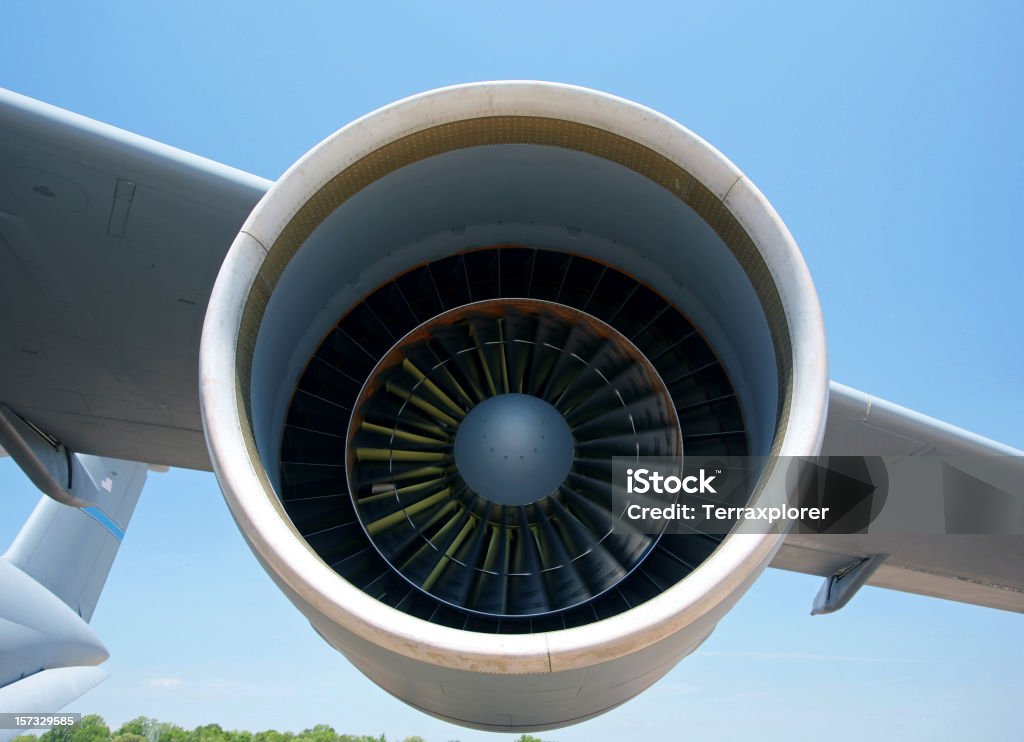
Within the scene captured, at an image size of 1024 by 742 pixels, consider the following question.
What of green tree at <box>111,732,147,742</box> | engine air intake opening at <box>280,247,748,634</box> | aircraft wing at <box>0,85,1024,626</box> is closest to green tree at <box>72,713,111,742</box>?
green tree at <box>111,732,147,742</box>

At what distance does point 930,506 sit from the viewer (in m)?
4.50

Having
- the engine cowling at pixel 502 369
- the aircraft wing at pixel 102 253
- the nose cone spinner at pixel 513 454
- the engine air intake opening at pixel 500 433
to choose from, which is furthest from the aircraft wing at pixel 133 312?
the nose cone spinner at pixel 513 454

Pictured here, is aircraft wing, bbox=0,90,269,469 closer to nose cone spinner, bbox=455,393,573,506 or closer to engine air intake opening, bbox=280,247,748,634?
engine air intake opening, bbox=280,247,748,634

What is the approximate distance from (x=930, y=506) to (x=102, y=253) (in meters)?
5.15

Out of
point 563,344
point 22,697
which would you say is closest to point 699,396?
point 563,344

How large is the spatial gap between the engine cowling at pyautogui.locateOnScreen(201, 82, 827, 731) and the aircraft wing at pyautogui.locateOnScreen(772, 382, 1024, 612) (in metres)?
1.13

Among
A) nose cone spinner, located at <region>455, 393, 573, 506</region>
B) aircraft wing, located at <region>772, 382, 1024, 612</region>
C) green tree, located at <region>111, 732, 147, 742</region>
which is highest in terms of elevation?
aircraft wing, located at <region>772, 382, 1024, 612</region>

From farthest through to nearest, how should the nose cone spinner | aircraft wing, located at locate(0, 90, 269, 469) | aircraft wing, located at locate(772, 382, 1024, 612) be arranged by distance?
aircraft wing, located at locate(772, 382, 1024, 612) < the nose cone spinner < aircraft wing, located at locate(0, 90, 269, 469)

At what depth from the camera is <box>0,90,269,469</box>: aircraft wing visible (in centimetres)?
321

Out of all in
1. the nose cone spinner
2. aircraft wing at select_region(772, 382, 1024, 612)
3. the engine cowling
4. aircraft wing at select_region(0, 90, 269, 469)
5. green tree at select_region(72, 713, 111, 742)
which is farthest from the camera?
green tree at select_region(72, 713, 111, 742)

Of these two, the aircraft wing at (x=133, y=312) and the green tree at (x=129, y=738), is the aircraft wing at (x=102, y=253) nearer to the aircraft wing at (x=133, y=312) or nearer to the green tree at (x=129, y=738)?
the aircraft wing at (x=133, y=312)

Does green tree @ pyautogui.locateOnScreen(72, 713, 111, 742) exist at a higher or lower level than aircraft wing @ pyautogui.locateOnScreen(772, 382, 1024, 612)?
lower

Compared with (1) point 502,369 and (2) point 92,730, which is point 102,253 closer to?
(1) point 502,369

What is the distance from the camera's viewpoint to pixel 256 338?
9.21ft
